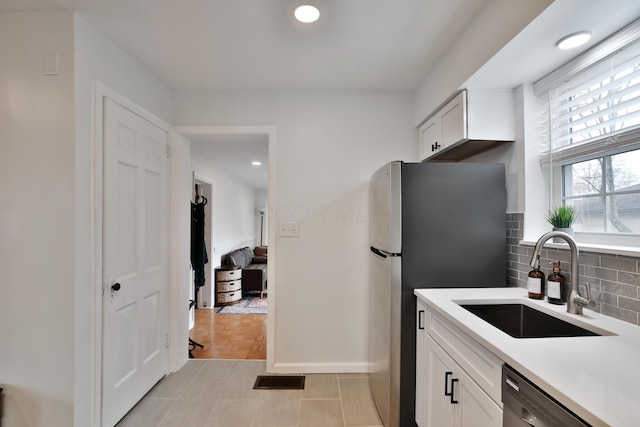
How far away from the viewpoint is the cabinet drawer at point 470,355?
0.98m

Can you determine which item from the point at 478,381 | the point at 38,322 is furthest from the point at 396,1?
the point at 38,322

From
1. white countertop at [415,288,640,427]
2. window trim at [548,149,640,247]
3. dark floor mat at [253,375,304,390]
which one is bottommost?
dark floor mat at [253,375,304,390]

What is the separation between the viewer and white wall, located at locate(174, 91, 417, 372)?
8.11 feet

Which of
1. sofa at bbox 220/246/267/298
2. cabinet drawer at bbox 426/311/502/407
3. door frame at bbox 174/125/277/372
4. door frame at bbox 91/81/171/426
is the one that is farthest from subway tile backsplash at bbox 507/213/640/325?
sofa at bbox 220/246/267/298

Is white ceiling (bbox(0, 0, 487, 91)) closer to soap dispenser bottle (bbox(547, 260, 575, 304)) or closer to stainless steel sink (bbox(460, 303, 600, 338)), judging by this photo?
soap dispenser bottle (bbox(547, 260, 575, 304))

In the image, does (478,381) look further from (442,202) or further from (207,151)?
(207,151)

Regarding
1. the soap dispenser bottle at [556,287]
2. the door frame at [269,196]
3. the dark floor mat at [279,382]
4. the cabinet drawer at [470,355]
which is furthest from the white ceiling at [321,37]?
the dark floor mat at [279,382]

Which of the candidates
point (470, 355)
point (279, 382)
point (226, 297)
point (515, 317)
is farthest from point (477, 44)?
point (226, 297)

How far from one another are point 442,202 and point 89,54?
214cm

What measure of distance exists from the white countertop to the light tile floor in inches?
47.8

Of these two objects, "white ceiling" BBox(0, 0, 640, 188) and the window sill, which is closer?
the window sill

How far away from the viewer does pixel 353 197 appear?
2.50 meters

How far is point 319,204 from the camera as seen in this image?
249 centimetres

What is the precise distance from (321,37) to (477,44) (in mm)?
871
